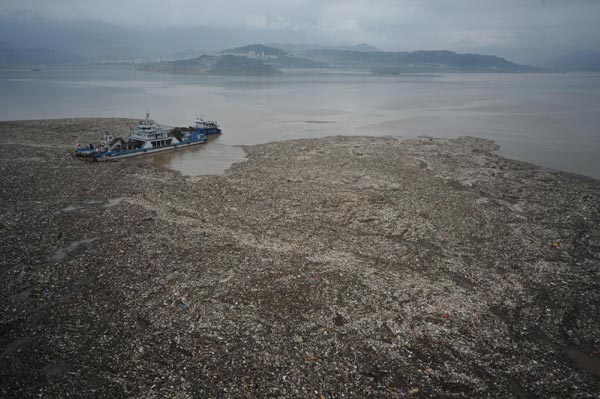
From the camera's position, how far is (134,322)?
13.5 metres

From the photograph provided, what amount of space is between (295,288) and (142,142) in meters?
32.3

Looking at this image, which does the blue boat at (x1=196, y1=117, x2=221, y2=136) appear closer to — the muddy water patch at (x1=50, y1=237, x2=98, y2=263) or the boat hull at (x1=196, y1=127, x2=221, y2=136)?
the boat hull at (x1=196, y1=127, x2=221, y2=136)

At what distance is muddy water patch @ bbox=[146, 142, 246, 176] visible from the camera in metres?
35.8

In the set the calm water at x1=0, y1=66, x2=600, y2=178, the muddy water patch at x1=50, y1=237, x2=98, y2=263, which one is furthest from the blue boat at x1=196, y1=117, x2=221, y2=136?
the muddy water patch at x1=50, y1=237, x2=98, y2=263

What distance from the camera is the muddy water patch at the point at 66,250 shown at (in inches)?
697

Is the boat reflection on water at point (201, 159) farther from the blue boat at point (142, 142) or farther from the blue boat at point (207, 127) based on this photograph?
the blue boat at point (207, 127)

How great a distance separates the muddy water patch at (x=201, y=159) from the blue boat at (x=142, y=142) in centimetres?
100

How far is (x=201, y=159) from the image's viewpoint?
4006 centimetres

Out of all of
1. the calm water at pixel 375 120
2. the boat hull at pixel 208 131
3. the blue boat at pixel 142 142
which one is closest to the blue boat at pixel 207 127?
the boat hull at pixel 208 131

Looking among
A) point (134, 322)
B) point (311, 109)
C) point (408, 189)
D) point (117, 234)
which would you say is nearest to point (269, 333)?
point (134, 322)

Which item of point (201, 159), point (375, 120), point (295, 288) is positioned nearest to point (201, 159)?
point (201, 159)

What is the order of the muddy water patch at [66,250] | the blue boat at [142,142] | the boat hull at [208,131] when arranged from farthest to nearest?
the boat hull at [208,131] → the blue boat at [142,142] → the muddy water patch at [66,250]

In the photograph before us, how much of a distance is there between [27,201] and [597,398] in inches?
1243

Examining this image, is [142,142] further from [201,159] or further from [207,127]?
[207,127]
